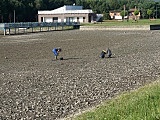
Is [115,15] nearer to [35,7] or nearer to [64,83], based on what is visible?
[35,7]

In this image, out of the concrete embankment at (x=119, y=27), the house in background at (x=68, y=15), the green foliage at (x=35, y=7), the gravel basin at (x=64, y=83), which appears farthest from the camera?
the house in background at (x=68, y=15)

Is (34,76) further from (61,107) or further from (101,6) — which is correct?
(101,6)

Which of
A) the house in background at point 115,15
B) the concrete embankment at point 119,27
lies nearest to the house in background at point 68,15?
the concrete embankment at point 119,27

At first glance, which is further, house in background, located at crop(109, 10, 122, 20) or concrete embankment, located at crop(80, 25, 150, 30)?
house in background, located at crop(109, 10, 122, 20)

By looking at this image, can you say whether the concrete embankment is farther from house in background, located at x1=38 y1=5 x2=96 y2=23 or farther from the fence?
house in background, located at x1=38 y1=5 x2=96 y2=23

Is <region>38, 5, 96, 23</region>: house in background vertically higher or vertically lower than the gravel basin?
higher

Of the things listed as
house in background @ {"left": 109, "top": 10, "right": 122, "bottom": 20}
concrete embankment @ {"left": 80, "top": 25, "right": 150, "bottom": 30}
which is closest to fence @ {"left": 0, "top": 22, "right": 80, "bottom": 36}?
concrete embankment @ {"left": 80, "top": 25, "right": 150, "bottom": 30}

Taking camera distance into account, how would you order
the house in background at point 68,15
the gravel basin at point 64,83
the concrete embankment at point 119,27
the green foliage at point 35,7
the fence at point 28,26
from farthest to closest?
the house in background at point 68,15
the green foliage at point 35,7
the concrete embankment at point 119,27
the fence at point 28,26
the gravel basin at point 64,83

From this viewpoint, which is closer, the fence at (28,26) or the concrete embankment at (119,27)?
the fence at (28,26)

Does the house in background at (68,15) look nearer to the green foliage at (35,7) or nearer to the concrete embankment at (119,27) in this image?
the green foliage at (35,7)

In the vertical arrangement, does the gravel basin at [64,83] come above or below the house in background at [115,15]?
below

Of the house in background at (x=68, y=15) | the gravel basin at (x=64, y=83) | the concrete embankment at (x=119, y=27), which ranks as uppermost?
the house in background at (x=68, y=15)

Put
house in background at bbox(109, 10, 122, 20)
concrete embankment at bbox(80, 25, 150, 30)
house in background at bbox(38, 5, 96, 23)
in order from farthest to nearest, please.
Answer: house in background at bbox(109, 10, 122, 20) → house in background at bbox(38, 5, 96, 23) → concrete embankment at bbox(80, 25, 150, 30)

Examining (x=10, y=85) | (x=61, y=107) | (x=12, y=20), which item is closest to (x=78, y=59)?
(x=10, y=85)
